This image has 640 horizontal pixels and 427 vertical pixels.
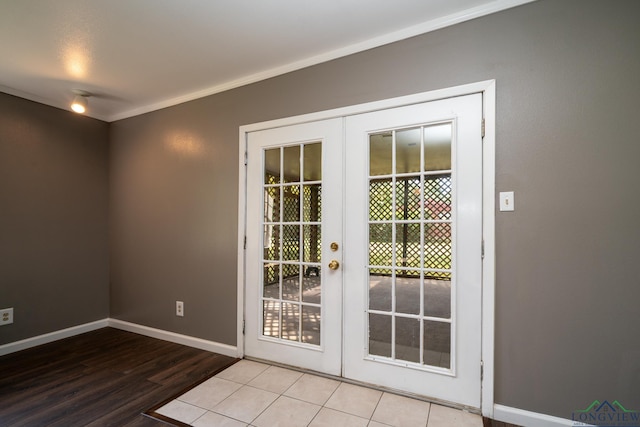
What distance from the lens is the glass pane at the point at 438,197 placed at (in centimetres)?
188

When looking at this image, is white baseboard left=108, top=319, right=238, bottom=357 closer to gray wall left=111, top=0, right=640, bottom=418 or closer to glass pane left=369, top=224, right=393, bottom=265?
glass pane left=369, top=224, right=393, bottom=265

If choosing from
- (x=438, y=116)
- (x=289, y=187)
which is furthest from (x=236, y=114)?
(x=438, y=116)

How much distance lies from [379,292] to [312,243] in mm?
626

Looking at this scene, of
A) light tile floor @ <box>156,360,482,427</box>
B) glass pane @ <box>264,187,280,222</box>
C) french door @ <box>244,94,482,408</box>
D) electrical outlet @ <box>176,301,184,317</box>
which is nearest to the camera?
light tile floor @ <box>156,360,482,427</box>

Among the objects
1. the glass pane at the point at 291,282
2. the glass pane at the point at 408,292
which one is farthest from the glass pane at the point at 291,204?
the glass pane at the point at 408,292

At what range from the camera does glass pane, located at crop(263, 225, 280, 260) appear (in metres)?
2.47

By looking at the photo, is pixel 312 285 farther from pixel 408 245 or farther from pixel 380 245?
pixel 408 245

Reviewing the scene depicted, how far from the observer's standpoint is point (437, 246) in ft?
6.28

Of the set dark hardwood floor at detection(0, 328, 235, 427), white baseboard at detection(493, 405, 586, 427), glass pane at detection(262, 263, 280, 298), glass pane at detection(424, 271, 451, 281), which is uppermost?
glass pane at detection(424, 271, 451, 281)

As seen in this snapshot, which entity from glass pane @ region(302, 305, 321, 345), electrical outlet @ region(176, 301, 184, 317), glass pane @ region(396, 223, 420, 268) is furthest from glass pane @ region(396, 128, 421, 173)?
electrical outlet @ region(176, 301, 184, 317)

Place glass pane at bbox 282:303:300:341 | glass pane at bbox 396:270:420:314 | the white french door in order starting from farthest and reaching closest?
glass pane at bbox 282:303:300:341 < the white french door < glass pane at bbox 396:270:420:314

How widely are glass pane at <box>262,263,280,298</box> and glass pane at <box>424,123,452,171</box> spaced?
1431 millimetres

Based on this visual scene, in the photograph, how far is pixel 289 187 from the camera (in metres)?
2.40

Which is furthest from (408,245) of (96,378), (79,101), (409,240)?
(79,101)
